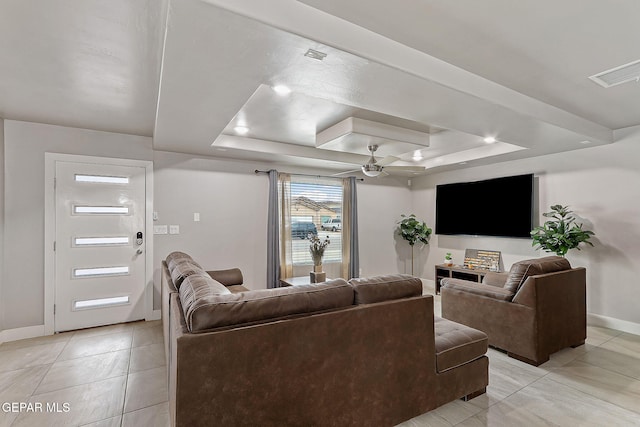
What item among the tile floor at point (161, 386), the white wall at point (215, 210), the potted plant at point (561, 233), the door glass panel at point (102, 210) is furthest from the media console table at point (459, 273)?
the door glass panel at point (102, 210)

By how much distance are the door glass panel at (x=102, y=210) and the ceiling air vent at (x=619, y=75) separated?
5390 mm

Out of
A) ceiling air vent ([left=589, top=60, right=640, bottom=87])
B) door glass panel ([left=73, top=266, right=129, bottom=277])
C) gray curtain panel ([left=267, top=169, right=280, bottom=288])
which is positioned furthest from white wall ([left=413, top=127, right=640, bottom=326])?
door glass panel ([left=73, top=266, right=129, bottom=277])

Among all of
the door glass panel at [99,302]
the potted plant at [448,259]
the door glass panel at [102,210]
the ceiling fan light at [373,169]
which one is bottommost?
the door glass panel at [99,302]

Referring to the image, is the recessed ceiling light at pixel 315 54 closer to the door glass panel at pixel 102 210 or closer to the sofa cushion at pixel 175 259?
the sofa cushion at pixel 175 259

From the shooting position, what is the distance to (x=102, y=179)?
13.2 ft

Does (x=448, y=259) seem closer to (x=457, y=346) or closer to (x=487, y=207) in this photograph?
(x=487, y=207)

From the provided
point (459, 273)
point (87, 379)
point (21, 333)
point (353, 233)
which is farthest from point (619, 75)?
point (21, 333)

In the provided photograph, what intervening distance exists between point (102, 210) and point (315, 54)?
3.73 meters

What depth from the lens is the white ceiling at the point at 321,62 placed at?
1698 millimetres

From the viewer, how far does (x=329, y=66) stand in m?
2.00

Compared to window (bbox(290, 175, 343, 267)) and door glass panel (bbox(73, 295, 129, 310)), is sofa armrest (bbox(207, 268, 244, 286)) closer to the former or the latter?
door glass panel (bbox(73, 295, 129, 310))

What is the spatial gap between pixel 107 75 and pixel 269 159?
8.83ft

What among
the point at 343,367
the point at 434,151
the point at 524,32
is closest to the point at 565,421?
the point at 343,367

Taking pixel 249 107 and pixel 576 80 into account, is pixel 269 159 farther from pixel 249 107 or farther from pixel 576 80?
pixel 576 80
